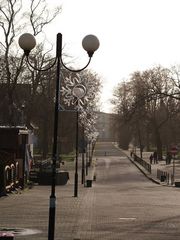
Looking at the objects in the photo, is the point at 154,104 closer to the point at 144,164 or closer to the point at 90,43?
the point at 144,164

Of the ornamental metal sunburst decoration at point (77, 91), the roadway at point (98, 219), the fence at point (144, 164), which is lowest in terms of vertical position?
the roadway at point (98, 219)

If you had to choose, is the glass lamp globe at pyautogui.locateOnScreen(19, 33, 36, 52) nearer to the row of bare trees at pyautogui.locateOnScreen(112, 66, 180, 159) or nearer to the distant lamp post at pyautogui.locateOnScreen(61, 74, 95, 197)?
the distant lamp post at pyautogui.locateOnScreen(61, 74, 95, 197)

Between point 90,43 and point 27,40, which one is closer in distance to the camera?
point 27,40

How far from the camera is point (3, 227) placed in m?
15.4

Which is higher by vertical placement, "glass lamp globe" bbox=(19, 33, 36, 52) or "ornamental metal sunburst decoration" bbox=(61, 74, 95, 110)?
"ornamental metal sunburst decoration" bbox=(61, 74, 95, 110)

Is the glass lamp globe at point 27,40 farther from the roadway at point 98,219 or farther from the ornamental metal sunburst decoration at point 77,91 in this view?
the ornamental metal sunburst decoration at point 77,91

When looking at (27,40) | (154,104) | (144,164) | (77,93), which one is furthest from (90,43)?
(154,104)

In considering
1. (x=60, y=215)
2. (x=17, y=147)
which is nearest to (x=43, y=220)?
(x=60, y=215)

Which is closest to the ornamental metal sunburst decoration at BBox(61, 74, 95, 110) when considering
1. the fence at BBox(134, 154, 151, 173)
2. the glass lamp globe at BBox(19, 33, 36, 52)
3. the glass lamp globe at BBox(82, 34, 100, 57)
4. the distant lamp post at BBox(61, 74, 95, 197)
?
the distant lamp post at BBox(61, 74, 95, 197)

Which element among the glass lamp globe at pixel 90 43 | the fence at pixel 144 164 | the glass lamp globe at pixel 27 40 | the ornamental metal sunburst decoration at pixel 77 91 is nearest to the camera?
the glass lamp globe at pixel 27 40

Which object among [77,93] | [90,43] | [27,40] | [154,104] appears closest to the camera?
[27,40]

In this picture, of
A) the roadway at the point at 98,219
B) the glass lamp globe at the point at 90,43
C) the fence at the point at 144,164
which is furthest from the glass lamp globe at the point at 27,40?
the fence at the point at 144,164

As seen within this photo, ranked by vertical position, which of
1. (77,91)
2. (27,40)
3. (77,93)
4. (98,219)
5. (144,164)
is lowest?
(98,219)

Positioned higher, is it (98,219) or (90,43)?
(90,43)
